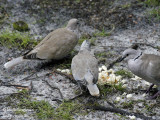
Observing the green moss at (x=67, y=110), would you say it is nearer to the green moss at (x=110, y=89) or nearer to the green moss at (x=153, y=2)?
the green moss at (x=110, y=89)

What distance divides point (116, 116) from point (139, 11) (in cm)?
339

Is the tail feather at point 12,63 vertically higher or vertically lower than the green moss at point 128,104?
higher

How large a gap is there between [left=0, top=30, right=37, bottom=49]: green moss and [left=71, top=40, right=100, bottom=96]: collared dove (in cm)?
150

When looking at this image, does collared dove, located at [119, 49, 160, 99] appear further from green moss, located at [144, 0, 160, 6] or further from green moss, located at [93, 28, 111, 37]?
green moss, located at [144, 0, 160, 6]

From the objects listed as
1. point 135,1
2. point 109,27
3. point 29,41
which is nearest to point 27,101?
point 29,41

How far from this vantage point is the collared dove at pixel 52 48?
440 centimetres

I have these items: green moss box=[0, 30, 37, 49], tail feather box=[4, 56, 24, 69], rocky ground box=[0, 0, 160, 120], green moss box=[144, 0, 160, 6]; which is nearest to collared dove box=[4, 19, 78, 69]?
tail feather box=[4, 56, 24, 69]

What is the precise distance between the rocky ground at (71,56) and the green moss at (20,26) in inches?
4.0

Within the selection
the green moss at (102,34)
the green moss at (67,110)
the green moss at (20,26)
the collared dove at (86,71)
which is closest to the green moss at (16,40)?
the green moss at (20,26)

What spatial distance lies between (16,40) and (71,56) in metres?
1.09

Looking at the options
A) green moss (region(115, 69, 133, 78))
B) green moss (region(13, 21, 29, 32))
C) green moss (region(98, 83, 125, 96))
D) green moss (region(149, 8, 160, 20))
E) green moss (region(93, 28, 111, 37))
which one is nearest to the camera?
green moss (region(98, 83, 125, 96))

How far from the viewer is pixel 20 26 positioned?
5.67 metres

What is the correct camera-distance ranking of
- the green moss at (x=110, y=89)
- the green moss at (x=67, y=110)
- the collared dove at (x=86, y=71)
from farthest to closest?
1. the green moss at (x=110, y=89)
2. the collared dove at (x=86, y=71)
3. the green moss at (x=67, y=110)

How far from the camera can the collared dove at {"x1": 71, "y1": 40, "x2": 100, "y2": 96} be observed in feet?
11.3
